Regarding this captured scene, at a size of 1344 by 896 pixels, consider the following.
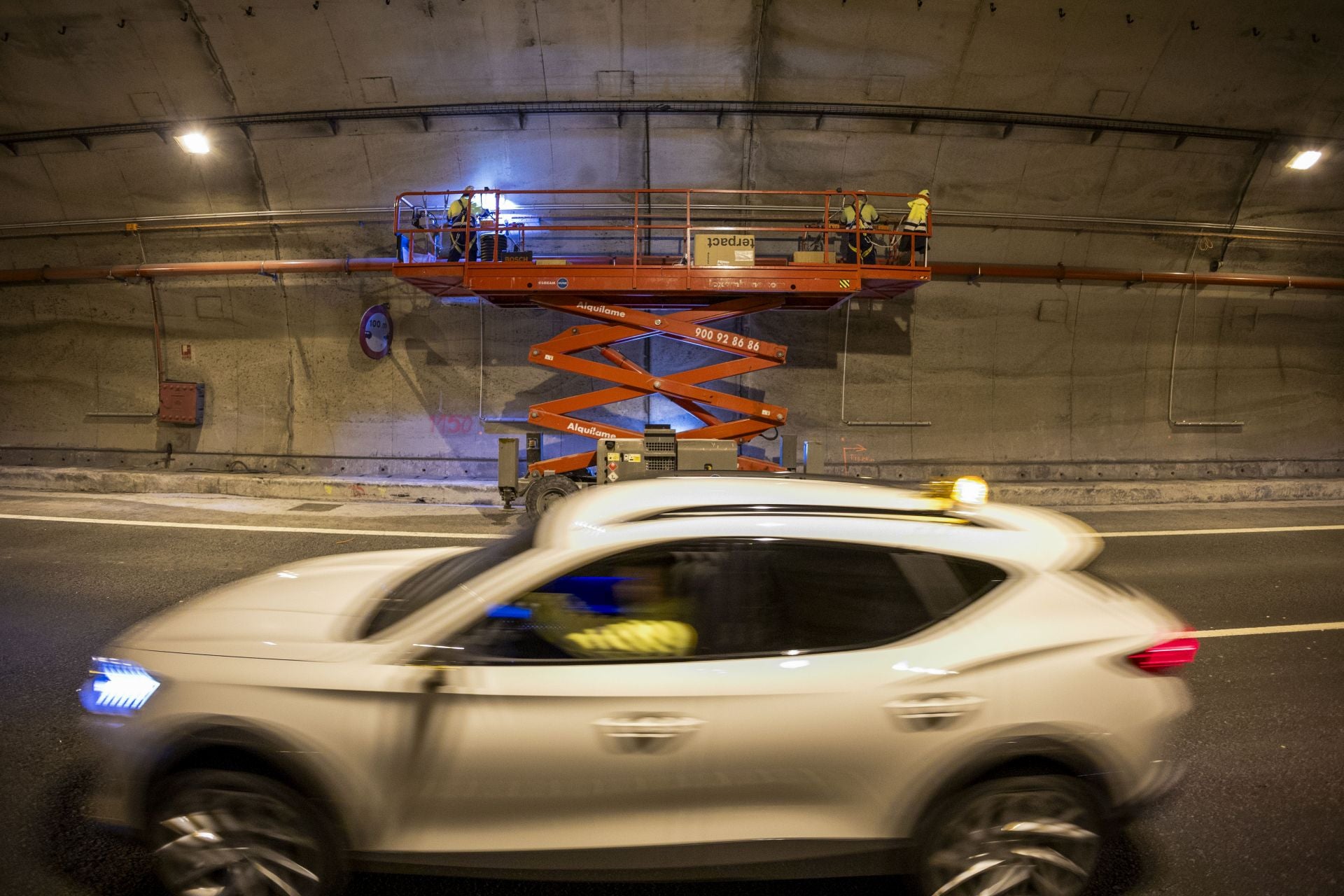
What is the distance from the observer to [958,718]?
7.38 feet

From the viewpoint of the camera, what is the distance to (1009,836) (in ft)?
7.53

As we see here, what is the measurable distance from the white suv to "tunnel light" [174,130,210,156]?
11.9m

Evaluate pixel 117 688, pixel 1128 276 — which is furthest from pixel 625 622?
pixel 1128 276

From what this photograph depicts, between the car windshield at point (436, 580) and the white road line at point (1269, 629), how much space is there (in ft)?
16.4

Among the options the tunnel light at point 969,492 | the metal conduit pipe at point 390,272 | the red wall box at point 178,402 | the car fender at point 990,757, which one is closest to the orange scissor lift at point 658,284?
the metal conduit pipe at point 390,272

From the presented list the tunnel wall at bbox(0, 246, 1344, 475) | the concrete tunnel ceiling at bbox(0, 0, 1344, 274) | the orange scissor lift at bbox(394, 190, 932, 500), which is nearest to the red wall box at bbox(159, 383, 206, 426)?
the tunnel wall at bbox(0, 246, 1344, 475)

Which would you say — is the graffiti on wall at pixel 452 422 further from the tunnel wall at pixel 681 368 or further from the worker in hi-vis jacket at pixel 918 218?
the worker in hi-vis jacket at pixel 918 218

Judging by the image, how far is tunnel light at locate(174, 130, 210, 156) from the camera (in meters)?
11.4

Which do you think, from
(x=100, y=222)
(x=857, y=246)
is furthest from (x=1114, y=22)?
(x=100, y=222)

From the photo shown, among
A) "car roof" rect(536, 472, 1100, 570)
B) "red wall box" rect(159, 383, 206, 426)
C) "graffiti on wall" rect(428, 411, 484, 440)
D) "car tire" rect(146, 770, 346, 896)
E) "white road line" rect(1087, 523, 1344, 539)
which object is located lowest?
"car tire" rect(146, 770, 346, 896)

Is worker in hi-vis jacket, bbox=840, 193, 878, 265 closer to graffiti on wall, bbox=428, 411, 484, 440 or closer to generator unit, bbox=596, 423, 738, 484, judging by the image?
generator unit, bbox=596, 423, 738, 484

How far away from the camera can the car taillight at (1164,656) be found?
2406mm

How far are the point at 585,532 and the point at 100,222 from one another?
14.4 meters

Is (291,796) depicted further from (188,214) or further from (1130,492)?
(188,214)
